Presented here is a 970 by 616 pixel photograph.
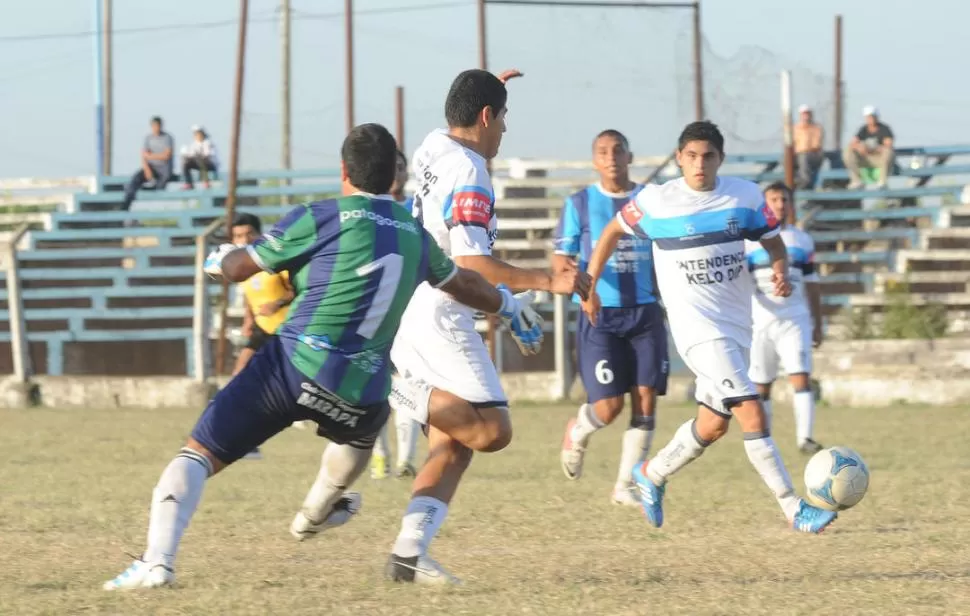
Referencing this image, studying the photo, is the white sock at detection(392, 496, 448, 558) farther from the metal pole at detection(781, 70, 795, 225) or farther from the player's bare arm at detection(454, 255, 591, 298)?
the metal pole at detection(781, 70, 795, 225)

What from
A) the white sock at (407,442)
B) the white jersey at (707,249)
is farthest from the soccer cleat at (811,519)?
the white sock at (407,442)

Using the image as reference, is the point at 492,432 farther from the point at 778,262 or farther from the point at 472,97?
the point at 778,262

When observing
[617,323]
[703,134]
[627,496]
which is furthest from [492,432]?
[617,323]

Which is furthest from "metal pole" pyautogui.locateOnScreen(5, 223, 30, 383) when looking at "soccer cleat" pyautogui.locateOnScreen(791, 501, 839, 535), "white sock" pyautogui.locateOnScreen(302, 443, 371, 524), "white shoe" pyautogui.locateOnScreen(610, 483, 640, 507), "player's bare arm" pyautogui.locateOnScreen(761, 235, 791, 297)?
"soccer cleat" pyautogui.locateOnScreen(791, 501, 839, 535)

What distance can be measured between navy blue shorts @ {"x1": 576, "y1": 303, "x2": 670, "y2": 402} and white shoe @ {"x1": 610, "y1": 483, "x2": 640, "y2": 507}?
63cm

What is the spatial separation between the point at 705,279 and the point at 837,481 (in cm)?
131

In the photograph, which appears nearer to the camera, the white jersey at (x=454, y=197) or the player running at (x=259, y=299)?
the white jersey at (x=454, y=197)

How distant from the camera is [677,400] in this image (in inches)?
796

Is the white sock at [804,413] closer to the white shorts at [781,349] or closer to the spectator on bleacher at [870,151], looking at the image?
A: the white shorts at [781,349]

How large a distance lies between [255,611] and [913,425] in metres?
11.6

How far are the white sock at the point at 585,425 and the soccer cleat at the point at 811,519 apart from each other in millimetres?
2299

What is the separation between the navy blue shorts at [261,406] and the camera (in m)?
5.92

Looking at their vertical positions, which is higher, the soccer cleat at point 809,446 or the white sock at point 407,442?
the white sock at point 407,442

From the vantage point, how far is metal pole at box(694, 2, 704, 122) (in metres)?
20.4
